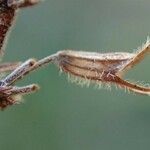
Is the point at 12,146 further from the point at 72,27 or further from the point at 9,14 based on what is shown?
the point at 9,14

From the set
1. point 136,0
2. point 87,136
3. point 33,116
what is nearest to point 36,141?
point 33,116

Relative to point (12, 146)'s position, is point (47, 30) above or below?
above

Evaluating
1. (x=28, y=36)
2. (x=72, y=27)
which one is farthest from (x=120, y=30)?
(x=28, y=36)

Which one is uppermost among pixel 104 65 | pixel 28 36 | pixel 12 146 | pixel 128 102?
pixel 28 36

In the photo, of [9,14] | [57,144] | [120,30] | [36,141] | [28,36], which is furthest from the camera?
[120,30]

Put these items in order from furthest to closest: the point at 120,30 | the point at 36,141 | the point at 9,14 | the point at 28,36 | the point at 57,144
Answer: the point at 120,30, the point at 28,36, the point at 57,144, the point at 36,141, the point at 9,14

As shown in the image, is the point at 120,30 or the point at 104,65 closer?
the point at 104,65
